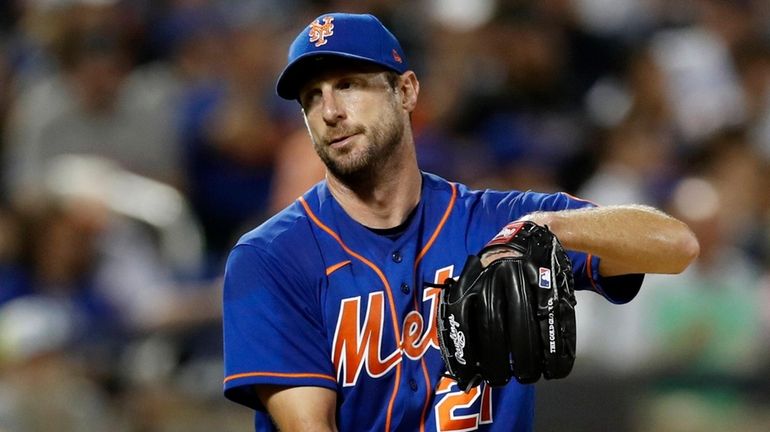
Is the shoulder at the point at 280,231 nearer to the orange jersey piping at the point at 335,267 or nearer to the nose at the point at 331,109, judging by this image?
the orange jersey piping at the point at 335,267

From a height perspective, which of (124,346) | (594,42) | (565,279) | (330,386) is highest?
(594,42)

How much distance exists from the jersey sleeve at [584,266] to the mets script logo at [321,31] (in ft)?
2.18

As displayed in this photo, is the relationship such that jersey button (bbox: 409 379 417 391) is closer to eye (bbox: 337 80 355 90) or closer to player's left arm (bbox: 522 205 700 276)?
player's left arm (bbox: 522 205 700 276)

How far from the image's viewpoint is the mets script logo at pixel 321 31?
3389mm

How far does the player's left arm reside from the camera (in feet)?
10.8

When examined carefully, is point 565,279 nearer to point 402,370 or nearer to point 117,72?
point 402,370

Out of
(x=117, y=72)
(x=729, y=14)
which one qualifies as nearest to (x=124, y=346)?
(x=117, y=72)

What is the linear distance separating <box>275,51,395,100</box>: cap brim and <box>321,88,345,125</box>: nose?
9cm

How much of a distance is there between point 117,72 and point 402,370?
441 centimetres

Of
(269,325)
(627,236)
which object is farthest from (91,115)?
(627,236)

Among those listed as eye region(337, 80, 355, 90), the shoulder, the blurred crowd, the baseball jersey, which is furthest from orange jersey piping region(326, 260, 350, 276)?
the blurred crowd

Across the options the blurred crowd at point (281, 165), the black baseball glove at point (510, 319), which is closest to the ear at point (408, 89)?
the black baseball glove at point (510, 319)

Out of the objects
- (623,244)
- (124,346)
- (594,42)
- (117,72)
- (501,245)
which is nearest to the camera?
(501,245)

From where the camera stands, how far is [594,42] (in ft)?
27.8
